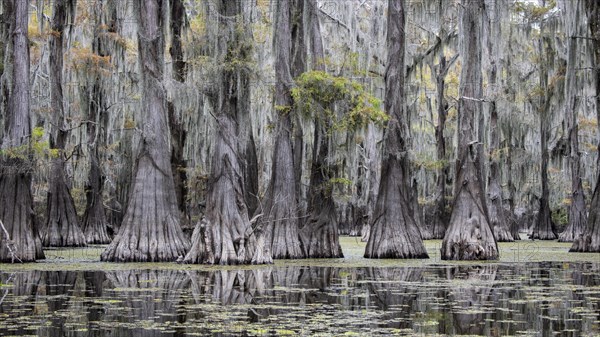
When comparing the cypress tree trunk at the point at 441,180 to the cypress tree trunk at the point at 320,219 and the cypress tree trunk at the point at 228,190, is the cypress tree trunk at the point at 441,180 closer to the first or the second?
the cypress tree trunk at the point at 320,219

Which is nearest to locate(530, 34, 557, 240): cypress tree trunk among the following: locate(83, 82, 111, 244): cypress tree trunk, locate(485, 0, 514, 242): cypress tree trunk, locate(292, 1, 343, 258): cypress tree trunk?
locate(485, 0, 514, 242): cypress tree trunk

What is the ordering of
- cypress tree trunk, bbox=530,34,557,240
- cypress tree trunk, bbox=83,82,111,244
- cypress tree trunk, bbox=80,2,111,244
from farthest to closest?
cypress tree trunk, bbox=530,34,557,240
cypress tree trunk, bbox=83,82,111,244
cypress tree trunk, bbox=80,2,111,244

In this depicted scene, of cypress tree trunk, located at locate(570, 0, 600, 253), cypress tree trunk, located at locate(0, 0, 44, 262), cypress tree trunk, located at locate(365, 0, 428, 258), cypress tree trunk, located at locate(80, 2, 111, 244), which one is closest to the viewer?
cypress tree trunk, located at locate(0, 0, 44, 262)

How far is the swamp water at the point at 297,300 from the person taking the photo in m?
7.87

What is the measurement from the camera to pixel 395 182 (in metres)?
20.4

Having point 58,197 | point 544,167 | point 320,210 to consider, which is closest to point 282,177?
→ point 320,210

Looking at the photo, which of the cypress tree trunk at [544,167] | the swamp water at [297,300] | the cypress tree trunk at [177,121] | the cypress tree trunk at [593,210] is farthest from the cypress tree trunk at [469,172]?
the cypress tree trunk at [544,167]

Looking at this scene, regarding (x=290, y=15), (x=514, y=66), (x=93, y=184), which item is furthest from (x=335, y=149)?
(x=514, y=66)

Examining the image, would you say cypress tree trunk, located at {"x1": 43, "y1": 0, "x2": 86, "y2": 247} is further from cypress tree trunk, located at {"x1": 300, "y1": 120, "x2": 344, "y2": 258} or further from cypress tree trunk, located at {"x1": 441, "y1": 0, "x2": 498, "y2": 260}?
cypress tree trunk, located at {"x1": 441, "y1": 0, "x2": 498, "y2": 260}

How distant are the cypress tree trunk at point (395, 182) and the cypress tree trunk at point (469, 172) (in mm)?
944

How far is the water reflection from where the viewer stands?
7.86 m

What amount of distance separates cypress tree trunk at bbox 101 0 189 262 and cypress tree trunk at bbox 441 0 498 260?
633cm

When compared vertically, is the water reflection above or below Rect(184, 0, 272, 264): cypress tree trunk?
below

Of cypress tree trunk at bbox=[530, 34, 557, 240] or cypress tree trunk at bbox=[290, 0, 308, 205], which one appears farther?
Result: cypress tree trunk at bbox=[530, 34, 557, 240]
